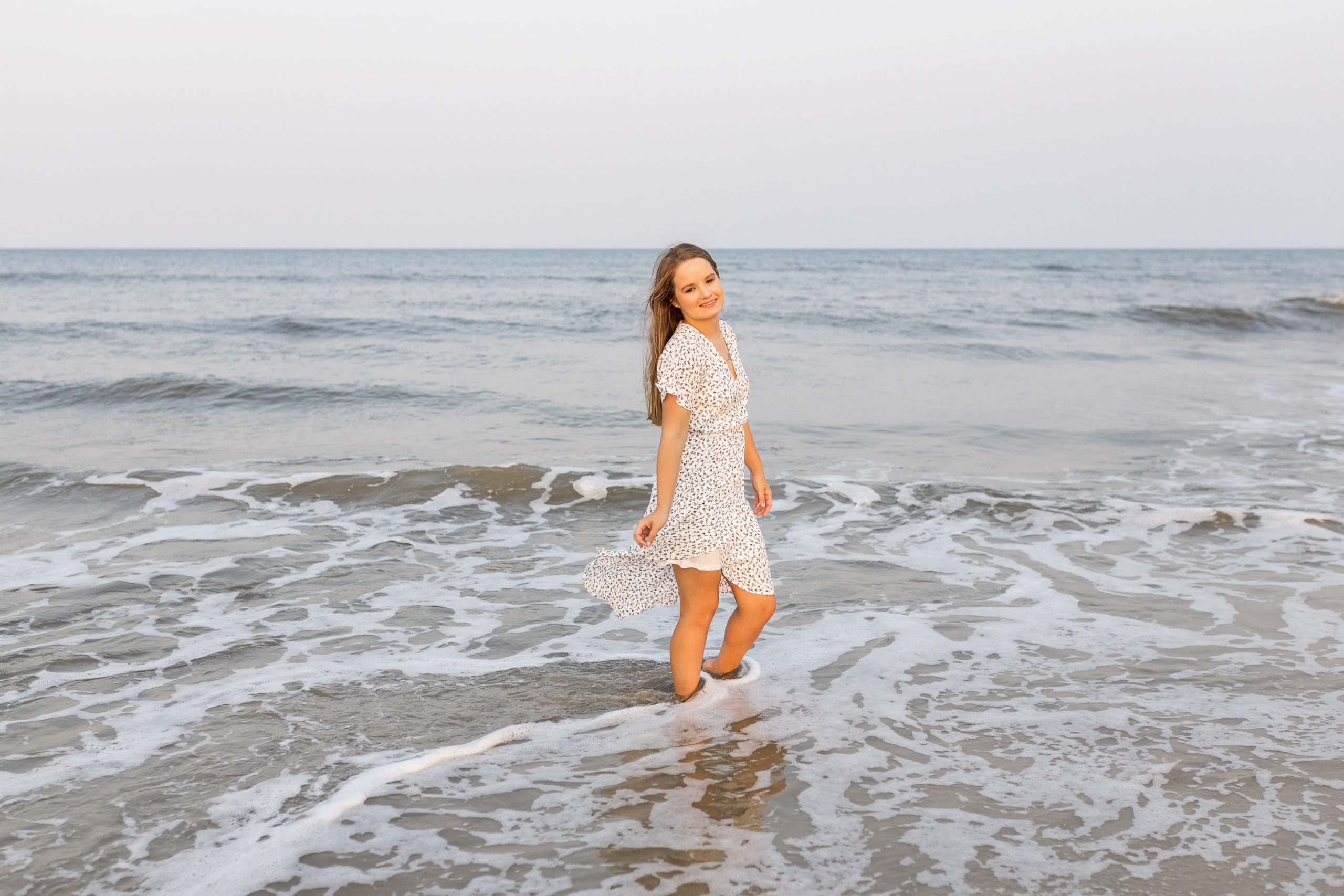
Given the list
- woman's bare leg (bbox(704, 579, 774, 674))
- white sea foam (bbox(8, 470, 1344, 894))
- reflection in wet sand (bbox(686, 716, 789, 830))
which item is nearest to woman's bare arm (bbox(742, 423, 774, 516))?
woman's bare leg (bbox(704, 579, 774, 674))

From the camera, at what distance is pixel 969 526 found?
20.9 feet

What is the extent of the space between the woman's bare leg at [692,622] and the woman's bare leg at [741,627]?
0.35ft

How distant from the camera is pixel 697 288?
133 inches

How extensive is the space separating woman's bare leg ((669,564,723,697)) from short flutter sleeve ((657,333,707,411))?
677 millimetres

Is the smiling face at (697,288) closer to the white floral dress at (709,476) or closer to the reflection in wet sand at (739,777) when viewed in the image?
the white floral dress at (709,476)

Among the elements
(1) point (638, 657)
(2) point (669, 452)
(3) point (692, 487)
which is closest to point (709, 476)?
(3) point (692, 487)

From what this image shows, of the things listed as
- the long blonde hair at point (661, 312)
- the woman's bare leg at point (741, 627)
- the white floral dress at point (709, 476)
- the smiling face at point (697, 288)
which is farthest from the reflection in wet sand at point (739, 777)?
the smiling face at point (697, 288)

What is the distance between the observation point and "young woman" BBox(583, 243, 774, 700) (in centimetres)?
333

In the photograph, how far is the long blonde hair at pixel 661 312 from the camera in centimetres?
341

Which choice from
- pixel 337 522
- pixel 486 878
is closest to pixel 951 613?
pixel 486 878

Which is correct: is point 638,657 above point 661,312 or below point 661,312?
below

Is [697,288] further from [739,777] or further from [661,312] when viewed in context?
[739,777]

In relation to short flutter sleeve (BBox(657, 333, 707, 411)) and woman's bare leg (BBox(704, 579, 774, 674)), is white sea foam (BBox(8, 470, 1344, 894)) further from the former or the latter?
short flutter sleeve (BBox(657, 333, 707, 411))

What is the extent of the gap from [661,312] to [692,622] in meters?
1.22
